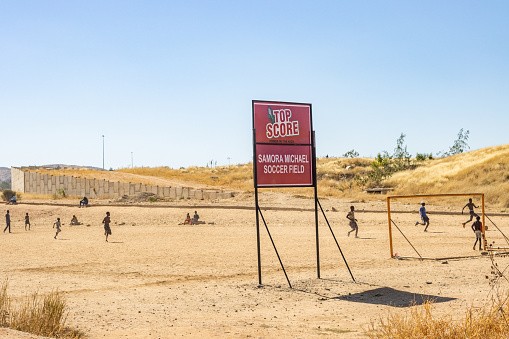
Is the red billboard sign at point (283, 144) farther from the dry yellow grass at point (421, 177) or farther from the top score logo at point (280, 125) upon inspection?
the dry yellow grass at point (421, 177)

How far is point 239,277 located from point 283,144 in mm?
4695

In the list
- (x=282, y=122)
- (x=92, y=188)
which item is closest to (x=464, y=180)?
(x=282, y=122)

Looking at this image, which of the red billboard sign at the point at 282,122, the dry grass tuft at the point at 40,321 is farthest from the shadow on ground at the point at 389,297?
the dry grass tuft at the point at 40,321

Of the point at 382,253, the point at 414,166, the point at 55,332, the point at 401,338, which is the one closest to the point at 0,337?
the point at 55,332

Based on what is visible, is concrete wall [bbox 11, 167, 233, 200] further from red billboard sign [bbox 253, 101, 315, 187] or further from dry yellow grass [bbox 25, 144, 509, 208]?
red billboard sign [bbox 253, 101, 315, 187]

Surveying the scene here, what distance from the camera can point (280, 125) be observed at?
16188 millimetres

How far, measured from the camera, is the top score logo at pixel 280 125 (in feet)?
52.6

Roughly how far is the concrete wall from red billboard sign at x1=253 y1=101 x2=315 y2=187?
41624mm

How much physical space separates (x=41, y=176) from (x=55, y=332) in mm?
77597

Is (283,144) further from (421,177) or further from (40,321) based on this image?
(421,177)

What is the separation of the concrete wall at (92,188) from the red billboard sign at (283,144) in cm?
4162

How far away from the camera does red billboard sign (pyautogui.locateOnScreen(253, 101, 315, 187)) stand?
15.8 m

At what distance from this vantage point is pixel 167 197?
204 feet

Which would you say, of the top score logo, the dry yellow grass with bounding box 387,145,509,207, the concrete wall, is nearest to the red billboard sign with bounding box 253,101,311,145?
the top score logo
